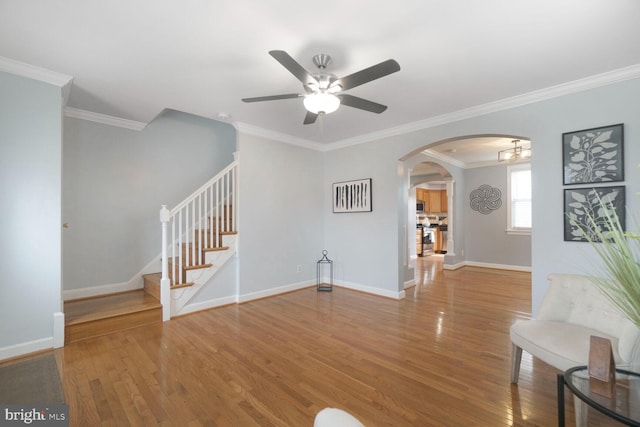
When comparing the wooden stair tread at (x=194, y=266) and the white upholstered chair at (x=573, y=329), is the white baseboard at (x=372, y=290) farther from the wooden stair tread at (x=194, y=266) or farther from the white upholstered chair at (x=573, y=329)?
the wooden stair tread at (x=194, y=266)

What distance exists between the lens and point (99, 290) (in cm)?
391

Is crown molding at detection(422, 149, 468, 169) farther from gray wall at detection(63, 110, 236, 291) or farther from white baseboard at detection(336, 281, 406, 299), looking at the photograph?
gray wall at detection(63, 110, 236, 291)

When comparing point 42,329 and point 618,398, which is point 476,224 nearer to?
point 618,398

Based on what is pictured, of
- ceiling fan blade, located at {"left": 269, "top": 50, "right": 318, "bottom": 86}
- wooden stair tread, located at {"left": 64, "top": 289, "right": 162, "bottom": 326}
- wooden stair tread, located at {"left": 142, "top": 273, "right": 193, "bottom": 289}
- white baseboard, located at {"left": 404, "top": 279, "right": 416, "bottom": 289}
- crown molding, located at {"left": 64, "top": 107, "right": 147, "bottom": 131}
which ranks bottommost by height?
white baseboard, located at {"left": 404, "top": 279, "right": 416, "bottom": 289}

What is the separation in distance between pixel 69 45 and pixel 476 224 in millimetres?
7927

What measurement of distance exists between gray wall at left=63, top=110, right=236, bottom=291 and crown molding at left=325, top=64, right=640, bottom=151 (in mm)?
3150

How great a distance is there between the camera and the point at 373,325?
10.8 ft

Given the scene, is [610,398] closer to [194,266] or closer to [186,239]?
[186,239]

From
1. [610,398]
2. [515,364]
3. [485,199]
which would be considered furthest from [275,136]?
[485,199]

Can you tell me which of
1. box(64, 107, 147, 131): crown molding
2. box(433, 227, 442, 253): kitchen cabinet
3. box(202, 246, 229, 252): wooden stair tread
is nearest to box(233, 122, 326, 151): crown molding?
box(64, 107, 147, 131): crown molding

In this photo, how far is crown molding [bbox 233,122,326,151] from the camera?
412 centimetres

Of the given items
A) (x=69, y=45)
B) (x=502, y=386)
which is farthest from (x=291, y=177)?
(x=502, y=386)

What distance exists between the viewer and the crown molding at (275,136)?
4.12 m

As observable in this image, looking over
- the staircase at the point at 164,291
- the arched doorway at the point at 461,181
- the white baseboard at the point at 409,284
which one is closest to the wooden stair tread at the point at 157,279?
the staircase at the point at 164,291
